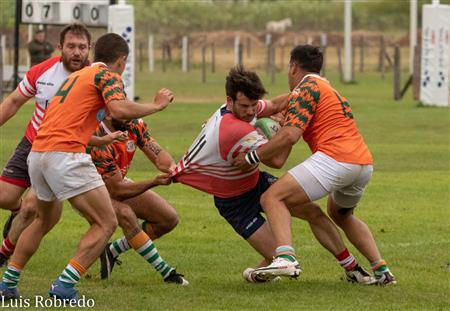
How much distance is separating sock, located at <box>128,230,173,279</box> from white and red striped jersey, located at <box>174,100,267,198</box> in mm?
545

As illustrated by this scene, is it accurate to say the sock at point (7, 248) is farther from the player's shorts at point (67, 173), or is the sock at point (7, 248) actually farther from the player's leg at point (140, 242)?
the player's shorts at point (67, 173)

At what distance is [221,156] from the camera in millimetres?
9930

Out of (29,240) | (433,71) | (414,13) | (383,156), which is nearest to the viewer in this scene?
(29,240)

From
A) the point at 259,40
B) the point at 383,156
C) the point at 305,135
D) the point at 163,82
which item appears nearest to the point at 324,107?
the point at 305,135

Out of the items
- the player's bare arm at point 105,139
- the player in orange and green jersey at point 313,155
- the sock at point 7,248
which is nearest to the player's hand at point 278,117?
the player in orange and green jersey at point 313,155

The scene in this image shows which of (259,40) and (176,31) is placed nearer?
(259,40)

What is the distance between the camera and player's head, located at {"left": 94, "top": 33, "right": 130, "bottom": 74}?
9.60 metres

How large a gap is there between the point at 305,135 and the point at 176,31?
273 ft

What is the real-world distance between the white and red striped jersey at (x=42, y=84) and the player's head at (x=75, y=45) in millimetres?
163

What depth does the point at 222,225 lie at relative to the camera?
1400 centimetres

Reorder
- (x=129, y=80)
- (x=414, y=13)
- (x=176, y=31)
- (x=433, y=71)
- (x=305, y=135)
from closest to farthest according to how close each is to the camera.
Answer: (x=305, y=135)
(x=129, y=80)
(x=433, y=71)
(x=414, y=13)
(x=176, y=31)

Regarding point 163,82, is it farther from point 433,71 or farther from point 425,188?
point 425,188

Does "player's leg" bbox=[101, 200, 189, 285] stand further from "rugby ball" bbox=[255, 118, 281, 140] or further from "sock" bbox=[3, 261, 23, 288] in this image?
"rugby ball" bbox=[255, 118, 281, 140]

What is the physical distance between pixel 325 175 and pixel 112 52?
6.05 ft
